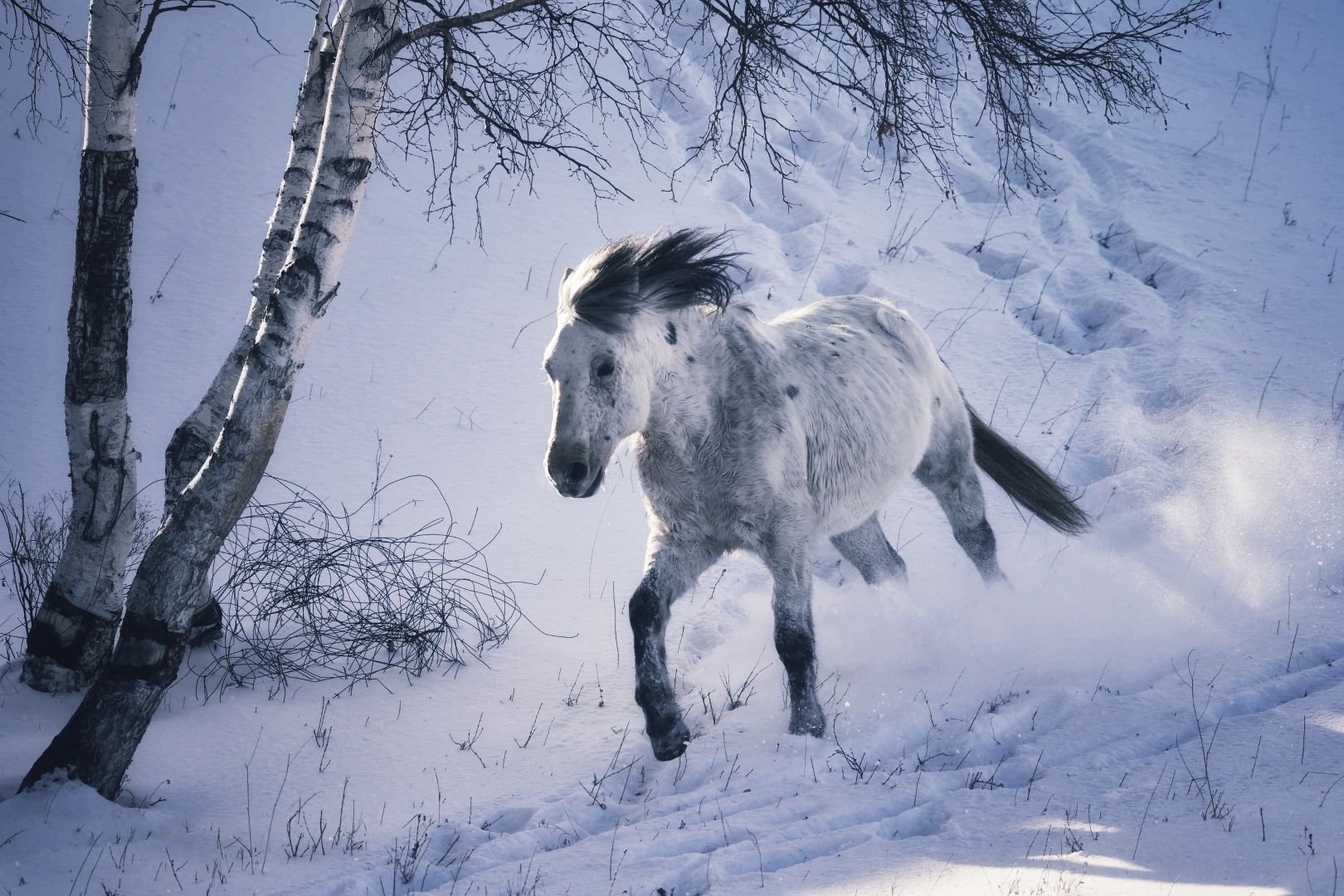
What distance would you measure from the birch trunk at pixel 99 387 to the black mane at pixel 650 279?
1817 millimetres

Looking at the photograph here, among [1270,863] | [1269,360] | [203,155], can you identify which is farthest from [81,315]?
[1269,360]

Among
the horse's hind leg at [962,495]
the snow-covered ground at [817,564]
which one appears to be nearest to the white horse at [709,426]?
the snow-covered ground at [817,564]

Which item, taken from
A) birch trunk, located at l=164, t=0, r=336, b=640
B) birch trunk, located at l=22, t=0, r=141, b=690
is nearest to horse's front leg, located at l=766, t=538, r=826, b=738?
birch trunk, located at l=164, t=0, r=336, b=640

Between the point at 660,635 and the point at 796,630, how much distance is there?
63 cm

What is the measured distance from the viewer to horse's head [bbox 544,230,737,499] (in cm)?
387

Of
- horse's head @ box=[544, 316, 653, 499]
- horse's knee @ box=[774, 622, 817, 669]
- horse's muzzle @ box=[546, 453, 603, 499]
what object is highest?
horse's head @ box=[544, 316, 653, 499]

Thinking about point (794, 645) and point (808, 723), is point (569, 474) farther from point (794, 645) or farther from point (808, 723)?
point (808, 723)

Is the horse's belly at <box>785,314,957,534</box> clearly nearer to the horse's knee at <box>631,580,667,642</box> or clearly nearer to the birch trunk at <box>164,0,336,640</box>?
the horse's knee at <box>631,580,667,642</box>

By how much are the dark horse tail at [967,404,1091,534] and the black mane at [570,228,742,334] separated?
2.70 metres

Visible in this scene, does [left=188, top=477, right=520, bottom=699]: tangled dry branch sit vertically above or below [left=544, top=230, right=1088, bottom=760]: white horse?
below

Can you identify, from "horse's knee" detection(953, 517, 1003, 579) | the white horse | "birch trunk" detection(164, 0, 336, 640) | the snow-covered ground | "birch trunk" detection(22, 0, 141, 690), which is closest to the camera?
the snow-covered ground

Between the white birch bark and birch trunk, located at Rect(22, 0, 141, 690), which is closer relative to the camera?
birch trunk, located at Rect(22, 0, 141, 690)

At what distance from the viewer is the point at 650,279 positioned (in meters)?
4.27

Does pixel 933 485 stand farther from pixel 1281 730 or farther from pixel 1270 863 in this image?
pixel 1270 863
